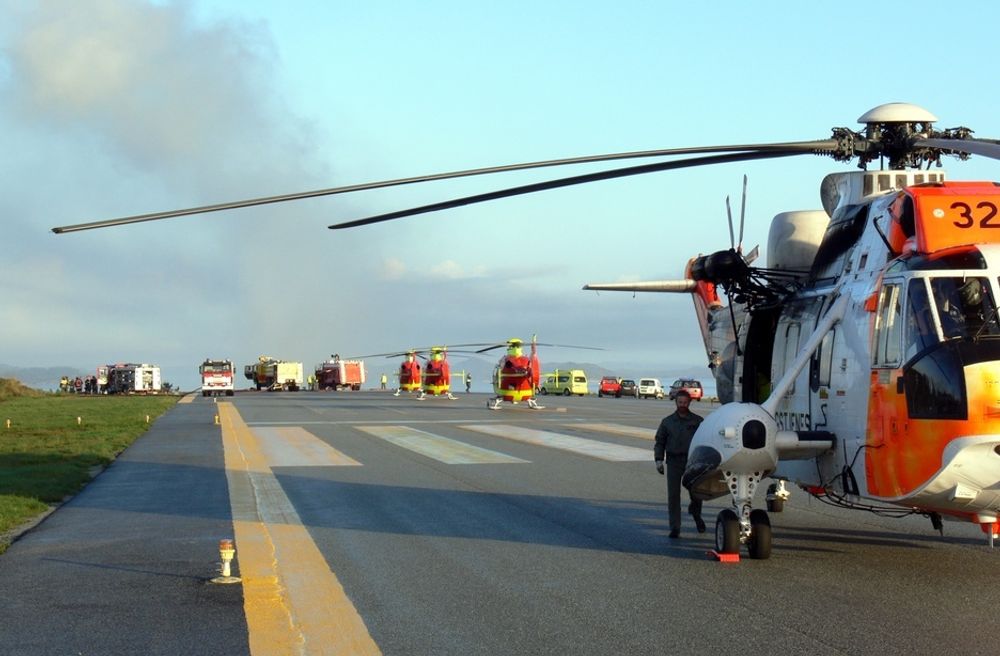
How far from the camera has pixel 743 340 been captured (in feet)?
43.7

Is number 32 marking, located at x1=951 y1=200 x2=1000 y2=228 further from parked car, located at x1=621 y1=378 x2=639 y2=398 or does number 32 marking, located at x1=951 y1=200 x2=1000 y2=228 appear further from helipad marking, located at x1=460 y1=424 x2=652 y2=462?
parked car, located at x1=621 y1=378 x2=639 y2=398

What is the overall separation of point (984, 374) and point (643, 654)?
350cm

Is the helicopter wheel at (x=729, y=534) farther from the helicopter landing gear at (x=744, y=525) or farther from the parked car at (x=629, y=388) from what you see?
the parked car at (x=629, y=388)

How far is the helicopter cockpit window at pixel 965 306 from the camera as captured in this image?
28.7 feet

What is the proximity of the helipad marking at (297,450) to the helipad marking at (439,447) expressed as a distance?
6.07 feet

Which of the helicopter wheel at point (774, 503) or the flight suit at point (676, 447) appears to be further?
the helicopter wheel at point (774, 503)

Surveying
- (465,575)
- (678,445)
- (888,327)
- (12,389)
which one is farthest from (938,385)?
(12,389)

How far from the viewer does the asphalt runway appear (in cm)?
759

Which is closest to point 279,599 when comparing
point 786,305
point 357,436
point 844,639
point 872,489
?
point 844,639

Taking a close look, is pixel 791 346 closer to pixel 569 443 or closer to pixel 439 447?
pixel 439 447

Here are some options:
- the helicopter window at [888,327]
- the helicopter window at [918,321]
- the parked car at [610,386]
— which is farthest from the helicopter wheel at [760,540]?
the parked car at [610,386]

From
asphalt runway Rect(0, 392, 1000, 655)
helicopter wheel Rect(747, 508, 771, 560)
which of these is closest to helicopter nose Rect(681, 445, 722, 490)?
helicopter wheel Rect(747, 508, 771, 560)

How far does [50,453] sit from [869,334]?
64.2 feet

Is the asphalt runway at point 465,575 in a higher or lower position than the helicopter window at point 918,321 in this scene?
lower
